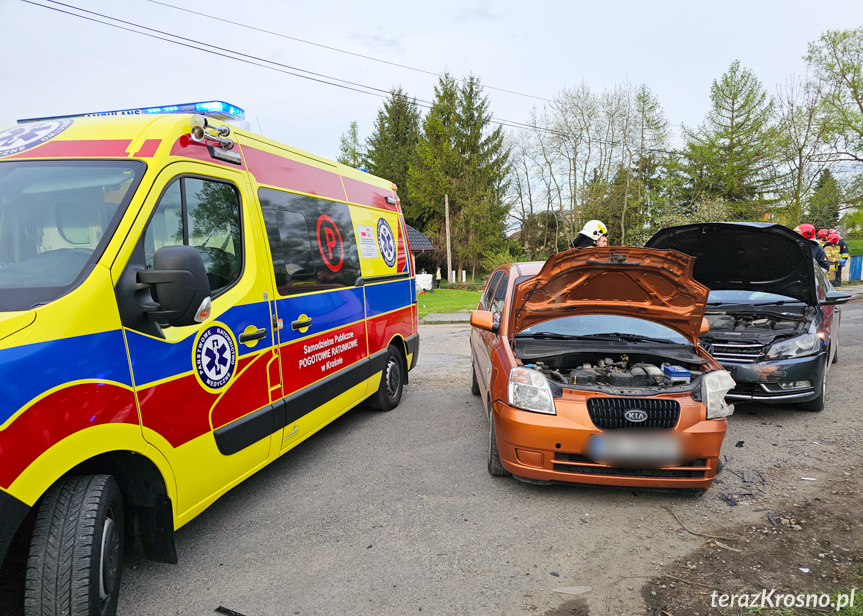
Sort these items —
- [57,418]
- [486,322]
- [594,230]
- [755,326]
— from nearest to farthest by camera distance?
[57,418], [486,322], [755,326], [594,230]

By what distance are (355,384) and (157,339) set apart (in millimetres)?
2518

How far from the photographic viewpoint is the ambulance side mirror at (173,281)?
2.27m

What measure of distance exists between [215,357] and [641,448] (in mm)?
2767

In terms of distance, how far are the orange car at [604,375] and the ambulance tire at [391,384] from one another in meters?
1.28

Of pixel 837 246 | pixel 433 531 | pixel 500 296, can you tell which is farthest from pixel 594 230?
pixel 837 246

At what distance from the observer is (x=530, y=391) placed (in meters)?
3.52

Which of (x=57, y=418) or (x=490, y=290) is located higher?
(x=490, y=290)

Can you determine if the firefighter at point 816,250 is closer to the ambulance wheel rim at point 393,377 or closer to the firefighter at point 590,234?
the firefighter at point 590,234

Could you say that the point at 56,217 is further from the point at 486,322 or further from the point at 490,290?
the point at 490,290

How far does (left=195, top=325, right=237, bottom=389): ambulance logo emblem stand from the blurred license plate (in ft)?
7.85

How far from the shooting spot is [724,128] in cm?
3272

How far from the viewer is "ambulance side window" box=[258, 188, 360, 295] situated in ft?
12.0

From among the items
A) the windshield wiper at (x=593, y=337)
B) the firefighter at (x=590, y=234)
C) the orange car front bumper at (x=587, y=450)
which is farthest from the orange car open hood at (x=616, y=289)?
the firefighter at (x=590, y=234)

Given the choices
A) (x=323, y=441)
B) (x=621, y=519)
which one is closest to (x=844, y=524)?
(x=621, y=519)
